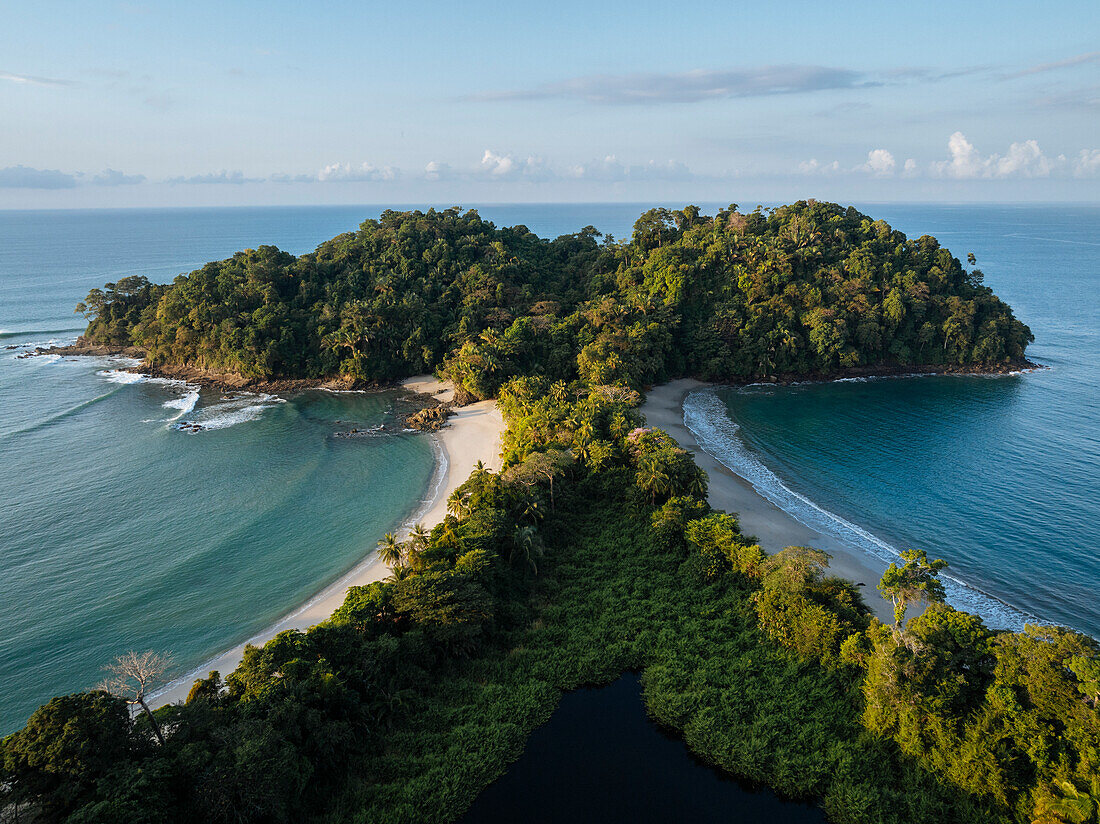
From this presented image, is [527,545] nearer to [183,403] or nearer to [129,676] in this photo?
[129,676]

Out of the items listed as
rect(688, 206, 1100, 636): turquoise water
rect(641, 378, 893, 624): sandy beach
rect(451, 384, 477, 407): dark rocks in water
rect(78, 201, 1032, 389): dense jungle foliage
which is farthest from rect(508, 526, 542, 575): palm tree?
rect(451, 384, 477, 407): dark rocks in water

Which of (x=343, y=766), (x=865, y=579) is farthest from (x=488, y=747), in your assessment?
(x=865, y=579)

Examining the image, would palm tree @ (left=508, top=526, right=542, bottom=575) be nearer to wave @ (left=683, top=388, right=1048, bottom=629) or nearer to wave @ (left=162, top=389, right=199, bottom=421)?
wave @ (left=683, top=388, right=1048, bottom=629)

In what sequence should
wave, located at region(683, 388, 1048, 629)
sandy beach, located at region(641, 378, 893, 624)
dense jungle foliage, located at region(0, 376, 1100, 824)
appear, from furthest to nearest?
sandy beach, located at region(641, 378, 893, 624) < wave, located at region(683, 388, 1048, 629) < dense jungle foliage, located at region(0, 376, 1100, 824)

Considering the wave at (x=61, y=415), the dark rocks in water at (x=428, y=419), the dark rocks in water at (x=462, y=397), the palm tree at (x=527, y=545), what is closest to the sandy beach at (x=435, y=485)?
the dark rocks in water at (x=462, y=397)

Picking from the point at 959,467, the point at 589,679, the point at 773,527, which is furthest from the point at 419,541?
the point at 959,467

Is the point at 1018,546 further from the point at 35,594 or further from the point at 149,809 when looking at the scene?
the point at 35,594

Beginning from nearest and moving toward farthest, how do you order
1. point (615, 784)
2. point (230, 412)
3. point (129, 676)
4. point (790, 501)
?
1. point (615, 784)
2. point (129, 676)
3. point (790, 501)
4. point (230, 412)
